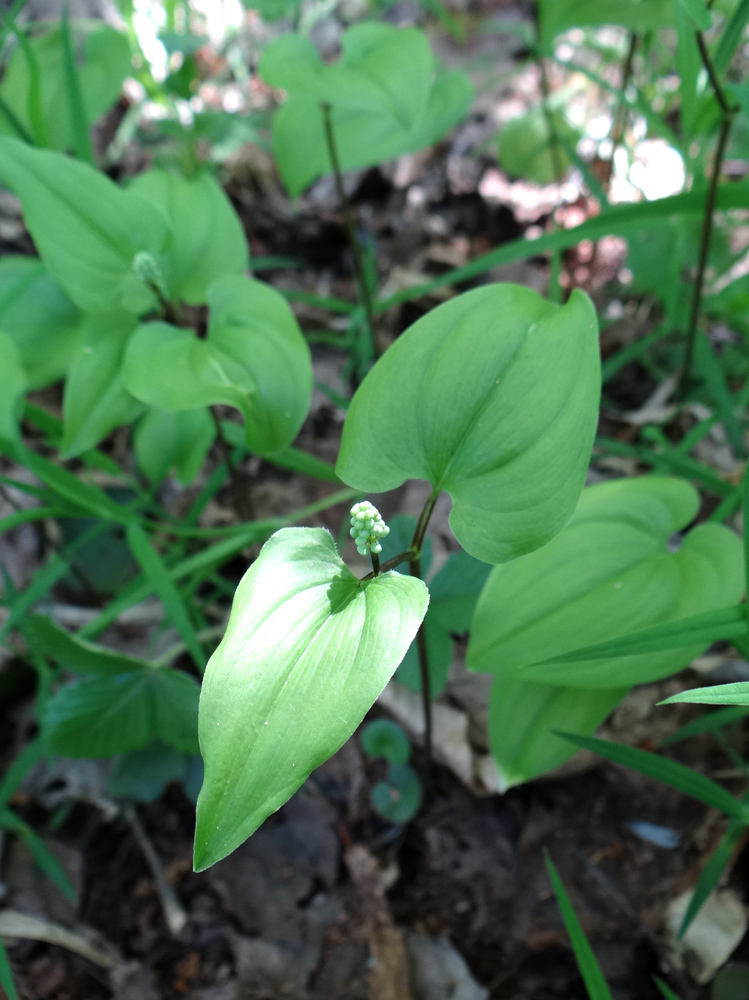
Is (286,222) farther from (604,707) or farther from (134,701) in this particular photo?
(604,707)

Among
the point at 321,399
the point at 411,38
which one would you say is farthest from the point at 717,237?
the point at 321,399

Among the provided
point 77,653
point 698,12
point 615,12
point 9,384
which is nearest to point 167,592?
point 77,653

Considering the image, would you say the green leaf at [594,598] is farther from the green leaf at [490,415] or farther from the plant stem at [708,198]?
the plant stem at [708,198]

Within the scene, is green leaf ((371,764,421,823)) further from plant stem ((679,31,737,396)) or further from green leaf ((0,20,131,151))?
Result: green leaf ((0,20,131,151))

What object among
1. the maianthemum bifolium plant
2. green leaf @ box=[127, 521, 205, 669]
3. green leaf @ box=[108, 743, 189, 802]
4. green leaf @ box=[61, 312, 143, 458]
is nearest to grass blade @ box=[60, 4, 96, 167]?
the maianthemum bifolium plant

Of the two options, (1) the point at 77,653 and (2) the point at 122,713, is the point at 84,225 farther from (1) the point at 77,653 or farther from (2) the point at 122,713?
(2) the point at 122,713
